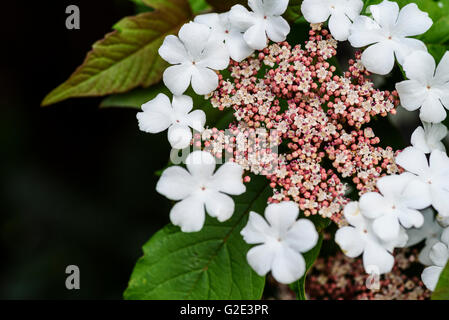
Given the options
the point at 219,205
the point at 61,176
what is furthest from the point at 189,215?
the point at 61,176

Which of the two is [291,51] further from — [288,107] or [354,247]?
[354,247]

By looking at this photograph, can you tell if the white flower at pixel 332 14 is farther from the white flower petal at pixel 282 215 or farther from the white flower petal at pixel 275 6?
the white flower petal at pixel 282 215

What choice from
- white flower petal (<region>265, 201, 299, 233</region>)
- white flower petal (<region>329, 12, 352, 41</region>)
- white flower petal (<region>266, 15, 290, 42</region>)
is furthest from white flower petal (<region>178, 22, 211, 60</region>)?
white flower petal (<region>265, 201, 299, 233</region>)

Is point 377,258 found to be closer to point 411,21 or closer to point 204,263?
point 204,263

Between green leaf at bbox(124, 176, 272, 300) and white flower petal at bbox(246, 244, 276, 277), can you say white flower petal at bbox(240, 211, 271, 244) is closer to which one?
white flower petal at bbox(246, 244, 276, 277)

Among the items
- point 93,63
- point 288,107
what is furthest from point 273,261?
point 93,63
